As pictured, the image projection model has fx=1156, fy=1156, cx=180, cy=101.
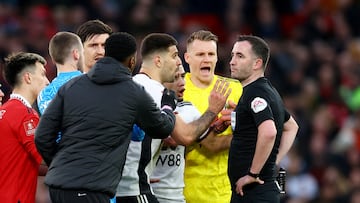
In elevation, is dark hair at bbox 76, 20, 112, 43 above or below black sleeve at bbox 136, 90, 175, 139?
above

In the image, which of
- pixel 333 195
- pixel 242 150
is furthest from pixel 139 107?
pixel 333 195

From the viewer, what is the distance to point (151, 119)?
29.5 ft

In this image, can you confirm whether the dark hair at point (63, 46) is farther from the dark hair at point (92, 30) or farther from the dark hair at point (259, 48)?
the dark hair at point (259, 48)

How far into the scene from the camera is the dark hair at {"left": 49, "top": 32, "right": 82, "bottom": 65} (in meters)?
10.2

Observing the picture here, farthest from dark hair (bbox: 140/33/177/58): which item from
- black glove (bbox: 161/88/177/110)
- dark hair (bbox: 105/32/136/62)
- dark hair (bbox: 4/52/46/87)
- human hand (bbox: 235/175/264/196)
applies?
human hand (bbox: 235/175/264/196)

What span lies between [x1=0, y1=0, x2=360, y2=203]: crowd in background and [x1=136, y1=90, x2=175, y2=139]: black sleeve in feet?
23.2

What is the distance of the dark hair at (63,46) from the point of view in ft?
33.6

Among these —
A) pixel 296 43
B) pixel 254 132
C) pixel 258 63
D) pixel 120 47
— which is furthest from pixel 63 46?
pixel 296 43

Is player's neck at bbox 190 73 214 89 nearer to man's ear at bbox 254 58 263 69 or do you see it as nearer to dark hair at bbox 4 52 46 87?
man's ear at bbox 254 58 263 69

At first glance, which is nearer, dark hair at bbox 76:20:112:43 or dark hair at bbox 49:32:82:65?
dark hair at bbox 49:32:82:65

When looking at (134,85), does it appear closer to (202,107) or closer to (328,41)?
(202,107)

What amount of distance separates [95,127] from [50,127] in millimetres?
360

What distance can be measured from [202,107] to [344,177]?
6.91 m

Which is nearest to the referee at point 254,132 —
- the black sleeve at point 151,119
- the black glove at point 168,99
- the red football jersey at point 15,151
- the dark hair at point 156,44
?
the black glove at point 168,99
